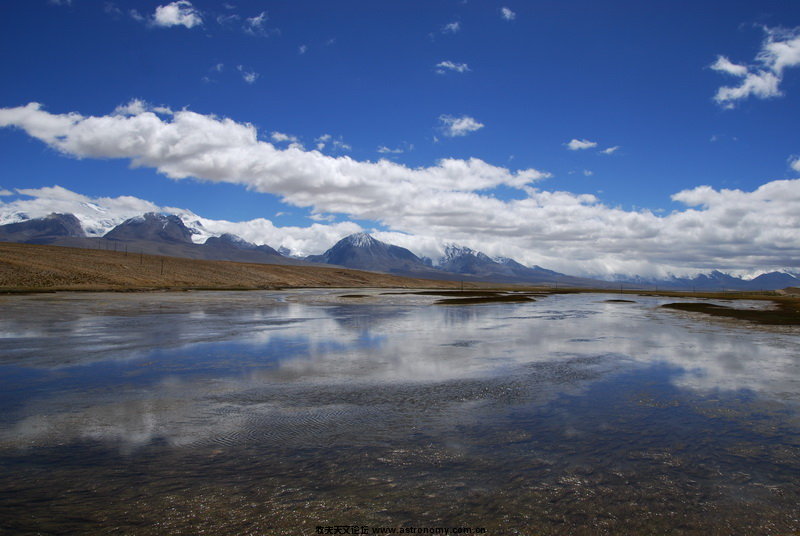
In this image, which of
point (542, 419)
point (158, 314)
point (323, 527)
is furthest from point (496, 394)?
point (158, 314)

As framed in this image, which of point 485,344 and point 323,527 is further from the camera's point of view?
point 485,344

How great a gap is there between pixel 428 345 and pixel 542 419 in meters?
13.4

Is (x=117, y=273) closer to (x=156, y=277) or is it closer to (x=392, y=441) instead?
(x=156, y=277)

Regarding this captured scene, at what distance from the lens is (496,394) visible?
48.9ft

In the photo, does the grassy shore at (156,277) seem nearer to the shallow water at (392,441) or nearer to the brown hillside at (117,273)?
the brown hillside at (117,273)

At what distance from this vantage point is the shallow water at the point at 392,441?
7.39 meters

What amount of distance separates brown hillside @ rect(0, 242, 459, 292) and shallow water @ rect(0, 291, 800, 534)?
70.9 m

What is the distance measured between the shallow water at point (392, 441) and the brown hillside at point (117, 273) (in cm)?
7095

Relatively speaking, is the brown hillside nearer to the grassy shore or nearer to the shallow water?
the grassy shore

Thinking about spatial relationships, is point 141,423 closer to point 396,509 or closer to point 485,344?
point 396,509

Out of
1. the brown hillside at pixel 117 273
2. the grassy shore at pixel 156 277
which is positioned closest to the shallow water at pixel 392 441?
the grassy shore at pixel 156 277

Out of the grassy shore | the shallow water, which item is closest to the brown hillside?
the grassy shore

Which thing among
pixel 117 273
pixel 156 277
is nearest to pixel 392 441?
pixel 117 273

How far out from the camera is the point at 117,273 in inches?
4053
